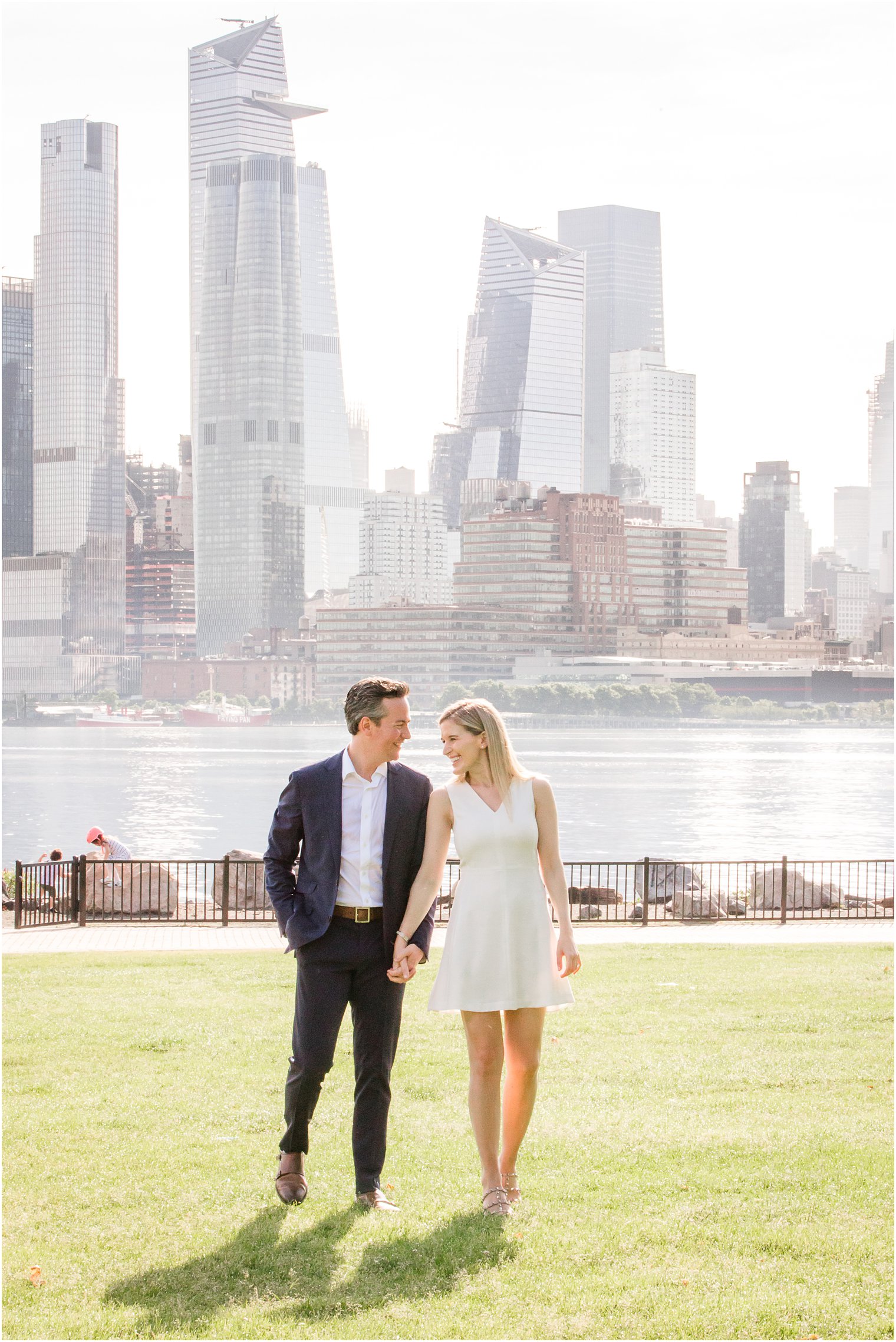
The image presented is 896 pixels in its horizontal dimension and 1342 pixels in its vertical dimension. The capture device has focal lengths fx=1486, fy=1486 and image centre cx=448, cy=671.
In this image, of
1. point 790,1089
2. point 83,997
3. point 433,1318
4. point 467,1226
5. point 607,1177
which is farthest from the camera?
point 83,997

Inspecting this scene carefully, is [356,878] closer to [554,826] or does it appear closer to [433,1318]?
[554,826]

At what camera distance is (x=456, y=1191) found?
17.2ft

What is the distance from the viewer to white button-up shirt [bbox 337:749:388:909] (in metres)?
5.04

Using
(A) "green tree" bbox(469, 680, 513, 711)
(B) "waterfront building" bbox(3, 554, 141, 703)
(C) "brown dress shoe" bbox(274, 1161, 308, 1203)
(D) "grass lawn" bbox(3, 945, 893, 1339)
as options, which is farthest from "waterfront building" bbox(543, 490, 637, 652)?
(C) "brown dress shoe" bbox(274, 1161, 308, 1203)

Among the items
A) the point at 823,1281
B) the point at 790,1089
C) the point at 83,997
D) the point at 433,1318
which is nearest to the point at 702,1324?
the point at 823,1281

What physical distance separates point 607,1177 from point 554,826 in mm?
1386

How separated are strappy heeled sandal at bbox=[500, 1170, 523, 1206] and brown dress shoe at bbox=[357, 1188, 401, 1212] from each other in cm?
37

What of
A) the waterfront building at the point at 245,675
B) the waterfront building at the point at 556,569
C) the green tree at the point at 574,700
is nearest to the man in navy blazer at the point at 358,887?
the green tree at the point at 574,700

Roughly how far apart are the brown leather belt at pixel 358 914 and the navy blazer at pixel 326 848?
3 cm

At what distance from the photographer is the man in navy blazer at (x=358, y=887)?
5.02 m

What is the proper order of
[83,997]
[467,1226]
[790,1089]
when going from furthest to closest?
[83,997]
[790,1089]
[467,1226]

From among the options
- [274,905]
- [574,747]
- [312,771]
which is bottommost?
[574,747]

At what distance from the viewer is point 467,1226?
191 inches

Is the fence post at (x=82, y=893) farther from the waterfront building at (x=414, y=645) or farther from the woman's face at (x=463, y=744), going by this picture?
the waterfront building at (x=414, y=645)
